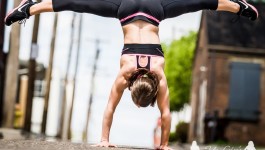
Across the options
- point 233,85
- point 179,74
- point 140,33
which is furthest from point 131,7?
point 179,74

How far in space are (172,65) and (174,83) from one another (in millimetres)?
1781

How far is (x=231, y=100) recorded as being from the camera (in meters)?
30.0

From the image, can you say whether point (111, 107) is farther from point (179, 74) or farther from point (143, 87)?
point (179, 74)

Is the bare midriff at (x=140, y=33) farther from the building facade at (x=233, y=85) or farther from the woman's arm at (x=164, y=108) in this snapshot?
the building facade at (x=233, y=85)

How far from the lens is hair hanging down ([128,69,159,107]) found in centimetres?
598

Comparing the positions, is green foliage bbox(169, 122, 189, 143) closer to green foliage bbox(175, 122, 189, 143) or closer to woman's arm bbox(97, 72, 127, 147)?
green foliage bbox(175, 122, 189, 143)

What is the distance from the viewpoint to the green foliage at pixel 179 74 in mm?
54875

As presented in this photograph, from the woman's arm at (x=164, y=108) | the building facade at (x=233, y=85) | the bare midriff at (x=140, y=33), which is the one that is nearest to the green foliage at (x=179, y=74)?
the building facade at (x=233, y=85)

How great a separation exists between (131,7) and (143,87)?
0.99m

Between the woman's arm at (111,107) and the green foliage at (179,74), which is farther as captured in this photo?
the green foliage at (179,74)

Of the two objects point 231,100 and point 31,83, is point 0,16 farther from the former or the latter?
point 231,100

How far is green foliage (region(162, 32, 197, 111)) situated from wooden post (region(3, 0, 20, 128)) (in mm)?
39312

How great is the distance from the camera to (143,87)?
5.97 meters

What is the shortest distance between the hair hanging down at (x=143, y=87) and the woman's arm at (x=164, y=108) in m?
0.13
